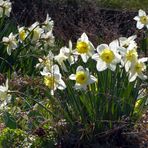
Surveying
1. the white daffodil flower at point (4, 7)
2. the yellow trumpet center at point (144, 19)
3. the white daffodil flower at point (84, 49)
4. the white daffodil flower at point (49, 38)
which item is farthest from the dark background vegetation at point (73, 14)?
the white daffodil flower at point (84, 49)

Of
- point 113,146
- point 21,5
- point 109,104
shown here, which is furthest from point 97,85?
point 21,5

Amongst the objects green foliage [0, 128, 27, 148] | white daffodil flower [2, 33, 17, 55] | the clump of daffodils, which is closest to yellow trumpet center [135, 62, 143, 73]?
the clump of daffodils

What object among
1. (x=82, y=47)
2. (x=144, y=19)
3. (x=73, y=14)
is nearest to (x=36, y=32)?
(x=144, y=19)

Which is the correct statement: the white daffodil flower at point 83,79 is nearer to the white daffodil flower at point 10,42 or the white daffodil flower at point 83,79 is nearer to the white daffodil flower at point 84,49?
the white daffodil flower at point 84,49

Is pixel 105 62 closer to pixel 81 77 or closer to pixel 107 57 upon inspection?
pixel 107 57

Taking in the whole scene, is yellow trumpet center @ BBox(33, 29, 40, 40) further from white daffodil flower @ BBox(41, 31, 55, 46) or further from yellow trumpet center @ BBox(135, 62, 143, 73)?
yellow trumpet center @ BBox(135, 62, 143, 73)

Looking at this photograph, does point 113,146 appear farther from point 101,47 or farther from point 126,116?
point 101,47

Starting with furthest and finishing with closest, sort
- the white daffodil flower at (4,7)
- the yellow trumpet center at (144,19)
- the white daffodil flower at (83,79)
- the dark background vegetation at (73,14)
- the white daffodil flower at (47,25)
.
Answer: the dark background vegetation at (73,14) < the white daffodil flower at (4,7) < the white daffodil flower at (47,25) < the yellow trumpet center at (144,19) < the white daffodil flower at (83,79)

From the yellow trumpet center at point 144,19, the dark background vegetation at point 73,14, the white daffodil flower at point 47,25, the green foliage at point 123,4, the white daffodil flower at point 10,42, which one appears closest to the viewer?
the yellow trumpet center at point 144,19
